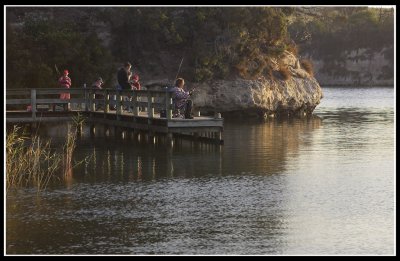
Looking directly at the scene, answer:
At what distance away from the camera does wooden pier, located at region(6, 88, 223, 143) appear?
30438mm

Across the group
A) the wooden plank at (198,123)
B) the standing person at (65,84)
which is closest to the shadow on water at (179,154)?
the wooden plank at (198,123)

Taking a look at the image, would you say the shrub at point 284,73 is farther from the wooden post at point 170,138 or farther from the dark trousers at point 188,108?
the wooden post at point 170,138

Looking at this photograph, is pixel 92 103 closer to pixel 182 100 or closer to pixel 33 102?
pixel 33 102

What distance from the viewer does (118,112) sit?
1373 inches

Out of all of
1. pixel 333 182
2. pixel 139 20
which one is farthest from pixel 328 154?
pixel 139 20

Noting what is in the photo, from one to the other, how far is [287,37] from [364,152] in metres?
25.0

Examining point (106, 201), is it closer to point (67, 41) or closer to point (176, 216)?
point (176, 216)

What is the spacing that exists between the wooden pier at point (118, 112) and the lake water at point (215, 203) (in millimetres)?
647

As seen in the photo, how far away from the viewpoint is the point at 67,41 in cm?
4309

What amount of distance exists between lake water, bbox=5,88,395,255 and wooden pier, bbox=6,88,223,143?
2.12ft

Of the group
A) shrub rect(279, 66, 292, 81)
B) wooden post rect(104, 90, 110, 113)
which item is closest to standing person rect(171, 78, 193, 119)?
wooden post rect(104, 90, 110, 113)

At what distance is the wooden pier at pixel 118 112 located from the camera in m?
30.4

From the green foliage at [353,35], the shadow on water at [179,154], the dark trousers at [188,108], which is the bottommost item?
the shadow on water at [179,154]

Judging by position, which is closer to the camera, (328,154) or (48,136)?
(328,154)
